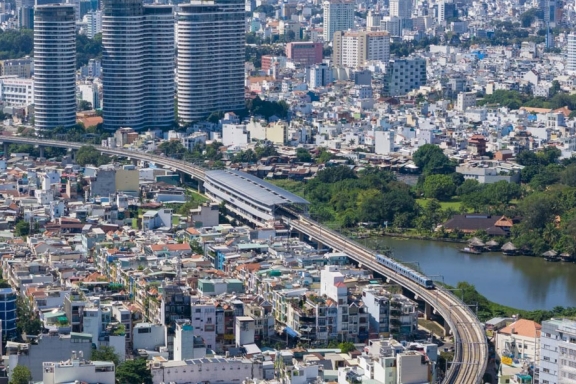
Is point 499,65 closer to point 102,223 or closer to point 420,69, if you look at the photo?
point 420,69

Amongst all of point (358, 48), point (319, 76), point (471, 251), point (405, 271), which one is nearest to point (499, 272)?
point (471, 251)

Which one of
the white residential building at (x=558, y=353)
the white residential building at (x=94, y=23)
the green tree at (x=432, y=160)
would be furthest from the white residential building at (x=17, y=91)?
the white residential building at (x=558, y=353)

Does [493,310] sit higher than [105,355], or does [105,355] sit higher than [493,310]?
[105,355]

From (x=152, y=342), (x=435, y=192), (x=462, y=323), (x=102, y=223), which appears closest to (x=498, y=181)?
(x=435, y=192)

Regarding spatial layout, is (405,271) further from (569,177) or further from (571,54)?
(571,54)

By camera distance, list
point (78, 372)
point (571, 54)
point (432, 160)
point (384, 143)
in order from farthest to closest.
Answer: point (571, 54)
point (384, 143)
point (432, 160)
point (78, 372)

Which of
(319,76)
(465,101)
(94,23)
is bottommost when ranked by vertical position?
(465,101)
